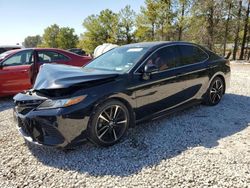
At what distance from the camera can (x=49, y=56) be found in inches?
274

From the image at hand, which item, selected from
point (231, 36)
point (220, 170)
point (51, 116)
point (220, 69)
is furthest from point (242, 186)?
point (231, 36)

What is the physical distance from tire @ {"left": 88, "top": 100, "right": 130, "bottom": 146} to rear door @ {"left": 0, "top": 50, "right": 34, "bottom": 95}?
3986mm

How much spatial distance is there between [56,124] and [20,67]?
419cm

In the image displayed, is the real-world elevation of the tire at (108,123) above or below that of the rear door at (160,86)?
below

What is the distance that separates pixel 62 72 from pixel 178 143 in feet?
6.76

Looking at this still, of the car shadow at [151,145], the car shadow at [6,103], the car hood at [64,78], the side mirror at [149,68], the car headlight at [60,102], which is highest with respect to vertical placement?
the side mirror at [149,68]

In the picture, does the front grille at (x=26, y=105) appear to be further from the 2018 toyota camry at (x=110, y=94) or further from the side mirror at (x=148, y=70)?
the side mirror at (x=148, y=70)

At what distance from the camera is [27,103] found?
3.40 meters

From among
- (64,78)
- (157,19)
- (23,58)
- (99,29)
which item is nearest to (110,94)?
(64,78)

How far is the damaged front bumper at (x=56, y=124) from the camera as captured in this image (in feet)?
10.2

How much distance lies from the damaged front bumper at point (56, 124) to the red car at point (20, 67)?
327 cm

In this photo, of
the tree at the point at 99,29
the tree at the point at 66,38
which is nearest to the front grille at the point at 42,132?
the tree at the point at 99,29

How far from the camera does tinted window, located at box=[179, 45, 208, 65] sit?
4.70 meters

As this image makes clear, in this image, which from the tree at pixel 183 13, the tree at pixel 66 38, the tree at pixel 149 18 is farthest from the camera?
the tree at pixel 66 38
